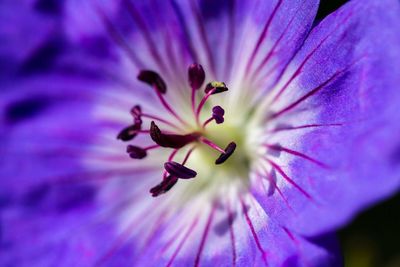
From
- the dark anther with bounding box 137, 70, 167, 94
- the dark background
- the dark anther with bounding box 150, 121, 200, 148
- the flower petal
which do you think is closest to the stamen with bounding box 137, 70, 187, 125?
the dark anther with bounding box 137, 70, 167, 94

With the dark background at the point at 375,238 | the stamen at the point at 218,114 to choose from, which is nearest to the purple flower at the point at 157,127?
the stamen at the point at 218,114

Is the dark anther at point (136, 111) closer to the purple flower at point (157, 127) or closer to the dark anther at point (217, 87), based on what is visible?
the purple flower at point (157, 127)

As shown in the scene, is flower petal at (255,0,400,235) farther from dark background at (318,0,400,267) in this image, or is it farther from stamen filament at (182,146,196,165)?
dark background at (318,0,400,267)

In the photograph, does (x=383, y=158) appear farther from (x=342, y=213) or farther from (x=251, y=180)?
(x=251, y=180)

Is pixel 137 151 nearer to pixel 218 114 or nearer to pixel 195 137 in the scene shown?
pixel 195 137

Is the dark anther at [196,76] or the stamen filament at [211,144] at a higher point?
the dark anther at [196,76]

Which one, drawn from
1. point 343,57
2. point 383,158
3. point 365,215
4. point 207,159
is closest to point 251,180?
point 207,159
